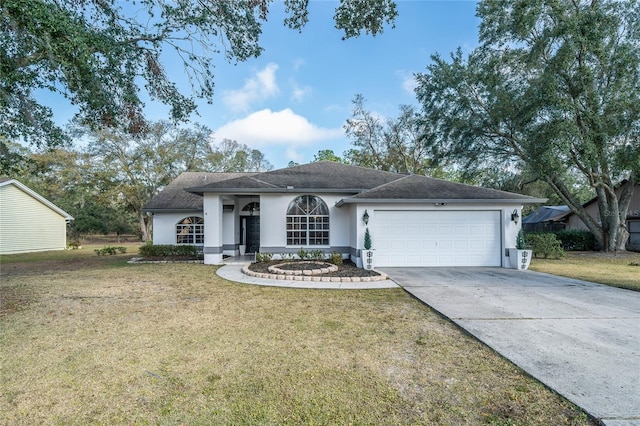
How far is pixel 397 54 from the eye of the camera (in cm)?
1373

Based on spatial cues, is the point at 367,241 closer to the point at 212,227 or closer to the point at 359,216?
the point at 359,216

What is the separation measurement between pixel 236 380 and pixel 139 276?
27.2 feet

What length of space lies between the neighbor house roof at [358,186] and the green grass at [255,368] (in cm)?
568

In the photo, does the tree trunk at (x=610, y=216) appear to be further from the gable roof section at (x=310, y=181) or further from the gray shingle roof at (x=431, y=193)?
the gable roof section at (x=310, y=181)

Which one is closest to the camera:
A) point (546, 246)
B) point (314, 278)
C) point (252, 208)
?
point (314, 278)

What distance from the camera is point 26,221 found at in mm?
20109

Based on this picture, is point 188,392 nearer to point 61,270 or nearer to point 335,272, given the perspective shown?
point 335,272

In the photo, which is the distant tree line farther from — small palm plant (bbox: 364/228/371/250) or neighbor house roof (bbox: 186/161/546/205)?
small palm plant (bbox: 364/228/371/250)

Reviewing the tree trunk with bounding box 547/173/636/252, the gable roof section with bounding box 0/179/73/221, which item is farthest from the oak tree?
the gable roof section with bounding box 0/179/73/221

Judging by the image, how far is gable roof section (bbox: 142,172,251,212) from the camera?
51.8ft

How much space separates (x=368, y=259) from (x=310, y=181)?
4.62 m

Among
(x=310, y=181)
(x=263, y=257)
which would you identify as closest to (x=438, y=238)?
(x=310, y=181)

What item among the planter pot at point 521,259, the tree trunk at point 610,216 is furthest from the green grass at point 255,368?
the tree trunk at point 610,216

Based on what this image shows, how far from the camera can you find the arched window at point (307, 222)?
1295 cm
